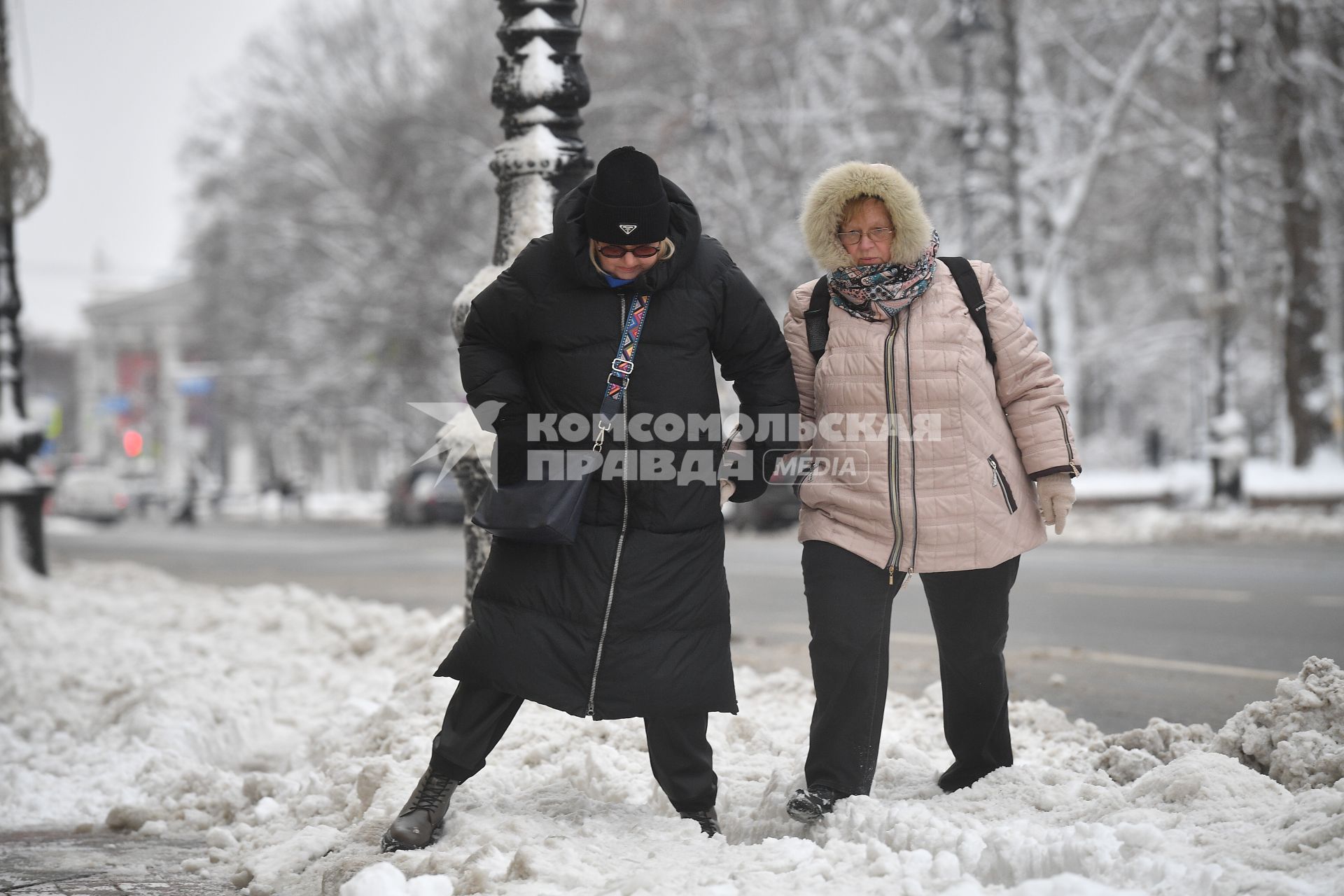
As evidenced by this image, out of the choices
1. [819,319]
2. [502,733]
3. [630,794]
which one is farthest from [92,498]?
[819,319]

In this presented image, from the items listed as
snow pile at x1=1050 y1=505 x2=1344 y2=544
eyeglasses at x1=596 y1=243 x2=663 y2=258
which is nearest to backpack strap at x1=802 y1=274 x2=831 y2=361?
eyeglasses at x1=596 y1=243 x2=663 y2=258

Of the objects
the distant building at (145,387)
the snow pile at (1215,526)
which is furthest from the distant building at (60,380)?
the snow pile at (1215,526)

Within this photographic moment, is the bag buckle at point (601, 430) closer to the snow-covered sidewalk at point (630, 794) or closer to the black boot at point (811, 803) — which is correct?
the snow-covered sidewalk at point (630, 794)

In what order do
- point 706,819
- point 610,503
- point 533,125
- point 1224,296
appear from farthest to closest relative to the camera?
point 1224,296, point 533,125, point 706,819, point 610,503

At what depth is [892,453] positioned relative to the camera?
13.2ft

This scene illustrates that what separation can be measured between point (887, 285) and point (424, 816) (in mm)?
1916

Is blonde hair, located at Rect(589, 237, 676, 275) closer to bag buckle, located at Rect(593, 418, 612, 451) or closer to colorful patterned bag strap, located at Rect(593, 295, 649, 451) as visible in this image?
colorful patterned bag strap, located at Rect(593, 295, 649, 451)

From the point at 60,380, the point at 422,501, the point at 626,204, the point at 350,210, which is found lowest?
the point at 422,501

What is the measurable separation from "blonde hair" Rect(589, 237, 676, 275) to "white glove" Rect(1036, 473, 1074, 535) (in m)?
1.25

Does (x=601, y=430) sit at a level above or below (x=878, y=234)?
below

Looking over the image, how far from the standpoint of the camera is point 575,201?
3.87 meters

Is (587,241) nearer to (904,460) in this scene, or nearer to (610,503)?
(610,503)

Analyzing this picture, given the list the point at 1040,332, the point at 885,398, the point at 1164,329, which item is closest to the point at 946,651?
the point at 885,398

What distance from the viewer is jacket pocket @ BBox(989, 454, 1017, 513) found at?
4039 mm
